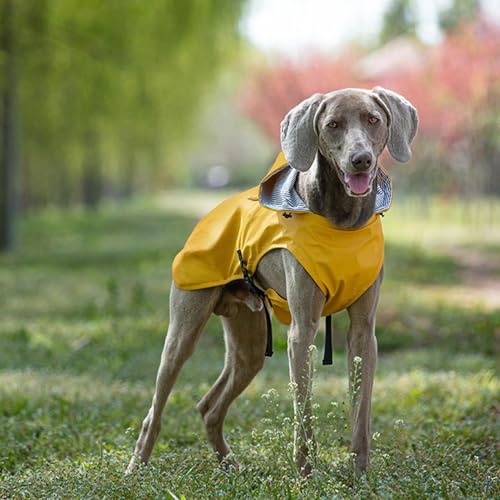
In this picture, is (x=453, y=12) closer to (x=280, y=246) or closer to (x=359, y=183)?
(x=280, y=246)

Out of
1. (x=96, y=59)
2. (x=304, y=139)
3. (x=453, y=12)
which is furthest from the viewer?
(x=453, y=12)

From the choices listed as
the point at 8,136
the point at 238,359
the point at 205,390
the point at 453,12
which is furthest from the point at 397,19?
the point at 238,359

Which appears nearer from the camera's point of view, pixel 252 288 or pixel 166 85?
pixel 252 288

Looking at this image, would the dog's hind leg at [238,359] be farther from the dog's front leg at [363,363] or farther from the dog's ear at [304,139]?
the dog's ear at [304,139]

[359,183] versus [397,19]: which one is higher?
[397,19]

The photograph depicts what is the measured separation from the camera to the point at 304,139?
12.3ft

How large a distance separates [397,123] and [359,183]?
0.39 metres

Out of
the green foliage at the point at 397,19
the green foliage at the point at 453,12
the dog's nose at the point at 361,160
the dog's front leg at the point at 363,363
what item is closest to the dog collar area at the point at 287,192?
the dog's front leg at the point at 363,363

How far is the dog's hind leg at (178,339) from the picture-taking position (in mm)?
4324

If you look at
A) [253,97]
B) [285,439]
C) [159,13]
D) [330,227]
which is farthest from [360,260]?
[253,97]

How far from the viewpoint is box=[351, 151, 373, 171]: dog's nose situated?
11.4ft

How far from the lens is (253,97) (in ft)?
102

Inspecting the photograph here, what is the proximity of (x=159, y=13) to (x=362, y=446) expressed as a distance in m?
15.3

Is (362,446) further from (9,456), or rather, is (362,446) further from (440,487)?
(9,456)
